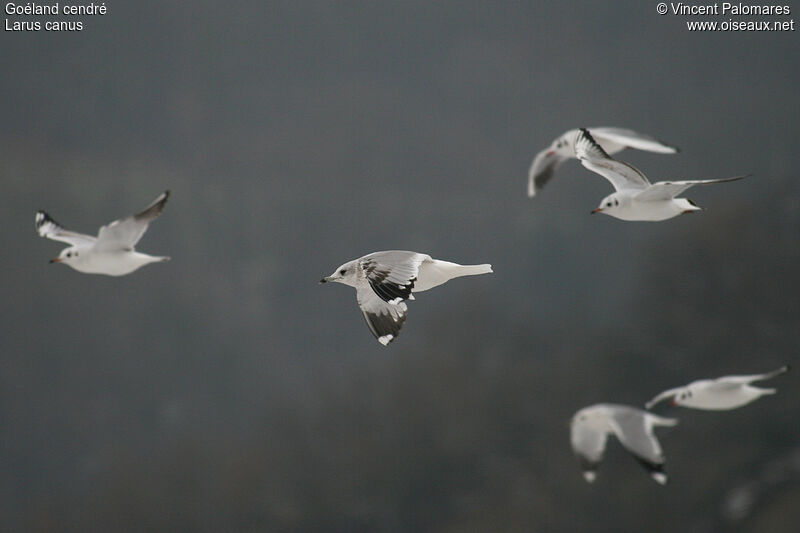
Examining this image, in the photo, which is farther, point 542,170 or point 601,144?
point 542,170

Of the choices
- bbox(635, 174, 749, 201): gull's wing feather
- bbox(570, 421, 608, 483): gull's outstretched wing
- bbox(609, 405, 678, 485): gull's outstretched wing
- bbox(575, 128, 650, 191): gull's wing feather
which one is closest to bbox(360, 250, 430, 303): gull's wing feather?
bbox(635, 174, 749, 201): gull's wing feather

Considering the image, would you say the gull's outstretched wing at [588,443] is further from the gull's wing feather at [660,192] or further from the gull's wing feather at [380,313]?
the gull's wing feather at [380,313]

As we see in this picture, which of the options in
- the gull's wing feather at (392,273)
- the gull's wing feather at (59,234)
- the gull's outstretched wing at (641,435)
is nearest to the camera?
the gull's wing feather at (392,273)

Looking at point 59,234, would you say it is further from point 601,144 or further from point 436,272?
point 601,144

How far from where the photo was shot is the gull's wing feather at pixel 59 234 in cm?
515

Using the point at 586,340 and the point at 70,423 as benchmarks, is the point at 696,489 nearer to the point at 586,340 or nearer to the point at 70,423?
the point at 586,340

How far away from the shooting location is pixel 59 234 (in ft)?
17.5

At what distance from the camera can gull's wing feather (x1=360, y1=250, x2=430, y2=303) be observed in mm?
3799

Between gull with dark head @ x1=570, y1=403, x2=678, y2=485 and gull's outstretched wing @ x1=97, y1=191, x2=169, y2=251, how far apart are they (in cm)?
339

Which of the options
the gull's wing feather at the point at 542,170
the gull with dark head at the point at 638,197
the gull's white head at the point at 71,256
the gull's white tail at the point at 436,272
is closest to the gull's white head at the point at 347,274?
the gull's white tail at the point at 436,272

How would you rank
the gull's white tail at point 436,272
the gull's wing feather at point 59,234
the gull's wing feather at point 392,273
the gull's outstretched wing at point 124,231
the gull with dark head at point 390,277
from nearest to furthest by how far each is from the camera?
the gull's wing feather at point 392,273 → the gull with dark head at point 390,277 → the gull's white tail at point 436,272 → the gull's outstretched wing at point 124,231 → the gull's wing feather at point 59,234

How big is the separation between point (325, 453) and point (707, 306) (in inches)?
336

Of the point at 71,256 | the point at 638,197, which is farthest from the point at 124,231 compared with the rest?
the point at 638,197

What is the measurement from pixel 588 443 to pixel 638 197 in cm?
307
